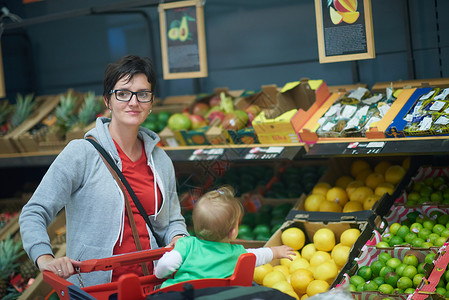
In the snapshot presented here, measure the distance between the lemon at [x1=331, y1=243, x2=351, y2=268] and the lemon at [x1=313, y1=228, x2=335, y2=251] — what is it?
0.37ft

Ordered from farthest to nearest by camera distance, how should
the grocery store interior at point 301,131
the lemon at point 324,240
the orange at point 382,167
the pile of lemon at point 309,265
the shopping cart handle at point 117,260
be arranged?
the orange at point 382,167
the lemon at point 324,240
the grocery store interior at point 301,131
the pile of lemon at point 309,265
the shopping cart handle at point 117,260

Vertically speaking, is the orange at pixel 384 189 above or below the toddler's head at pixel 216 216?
below

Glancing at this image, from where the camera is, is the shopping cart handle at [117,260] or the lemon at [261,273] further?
the lemon at [261,273]

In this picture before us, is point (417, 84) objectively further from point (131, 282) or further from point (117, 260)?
point (131, 282)

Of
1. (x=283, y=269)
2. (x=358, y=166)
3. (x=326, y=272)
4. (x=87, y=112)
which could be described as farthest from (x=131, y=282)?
(x=87, y=112)

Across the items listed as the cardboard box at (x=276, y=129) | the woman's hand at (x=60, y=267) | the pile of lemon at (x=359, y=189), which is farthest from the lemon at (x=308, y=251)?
the woman's hand at (x=60, y=267)

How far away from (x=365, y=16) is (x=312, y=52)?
1411 mm

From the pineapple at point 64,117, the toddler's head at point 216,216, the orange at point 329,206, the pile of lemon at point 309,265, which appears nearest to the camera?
the toddler's head at point 216,216

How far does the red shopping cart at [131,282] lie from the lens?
5.63ft

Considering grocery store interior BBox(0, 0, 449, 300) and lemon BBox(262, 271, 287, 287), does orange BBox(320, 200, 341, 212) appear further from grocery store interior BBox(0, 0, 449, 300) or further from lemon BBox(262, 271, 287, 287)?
lemon BBox(262, 271, 287, 287)

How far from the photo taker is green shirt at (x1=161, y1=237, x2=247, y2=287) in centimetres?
200

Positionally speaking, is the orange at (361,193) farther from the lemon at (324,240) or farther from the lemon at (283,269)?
the lemon at (283,269)

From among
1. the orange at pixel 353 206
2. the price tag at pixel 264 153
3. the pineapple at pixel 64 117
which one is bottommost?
the orange at pixel 353 206

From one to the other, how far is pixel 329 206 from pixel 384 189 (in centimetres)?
37
